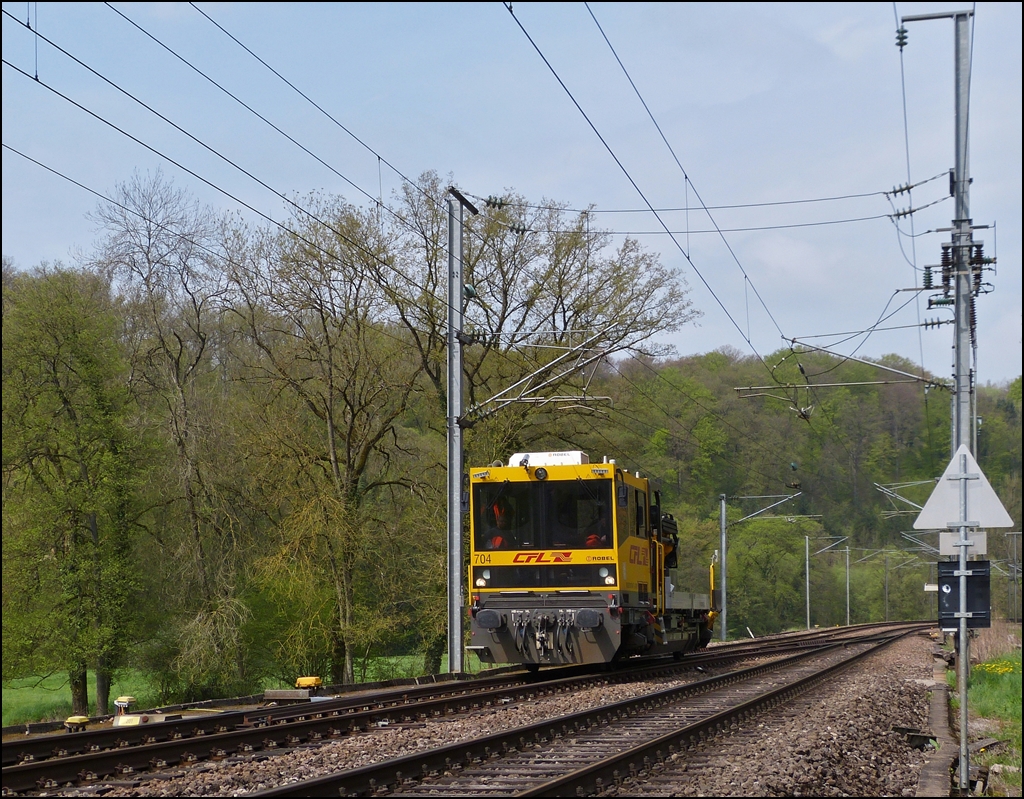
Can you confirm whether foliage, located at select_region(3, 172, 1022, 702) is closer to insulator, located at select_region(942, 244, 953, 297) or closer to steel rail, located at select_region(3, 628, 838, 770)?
insulator, located at select_region(942, 244, 953, 297)

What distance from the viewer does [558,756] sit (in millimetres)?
9273

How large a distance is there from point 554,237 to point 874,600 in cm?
6107

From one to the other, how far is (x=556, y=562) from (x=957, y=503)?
29.0 feet

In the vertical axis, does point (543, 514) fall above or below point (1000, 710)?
above

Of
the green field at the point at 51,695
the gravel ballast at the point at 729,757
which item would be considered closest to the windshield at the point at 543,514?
the gravel ballast at the point at 729,757

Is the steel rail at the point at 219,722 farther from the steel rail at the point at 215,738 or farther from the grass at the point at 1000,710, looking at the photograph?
the grass at the point at 1000,710

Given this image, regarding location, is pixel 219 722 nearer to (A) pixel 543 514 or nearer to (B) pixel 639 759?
(B) pixel 639 759

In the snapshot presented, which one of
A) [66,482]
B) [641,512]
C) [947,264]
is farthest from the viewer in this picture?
[66,482]

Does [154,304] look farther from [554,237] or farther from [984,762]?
[984,762]

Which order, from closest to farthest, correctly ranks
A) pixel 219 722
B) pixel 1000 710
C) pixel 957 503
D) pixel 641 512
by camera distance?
pixel 957 503, pixel 219 722, pixel 1000 710, pixel 641 512

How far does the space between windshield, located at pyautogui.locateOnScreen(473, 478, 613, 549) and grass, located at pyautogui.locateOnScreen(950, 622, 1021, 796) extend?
19.2ft

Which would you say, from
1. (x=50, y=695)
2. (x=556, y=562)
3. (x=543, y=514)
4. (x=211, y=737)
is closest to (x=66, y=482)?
(x=50, y=695)

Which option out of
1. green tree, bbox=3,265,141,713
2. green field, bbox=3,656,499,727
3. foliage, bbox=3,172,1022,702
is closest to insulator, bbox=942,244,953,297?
foliage, bbox=3,172,1022,702

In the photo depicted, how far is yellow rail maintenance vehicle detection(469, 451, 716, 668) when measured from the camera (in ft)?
54.2
